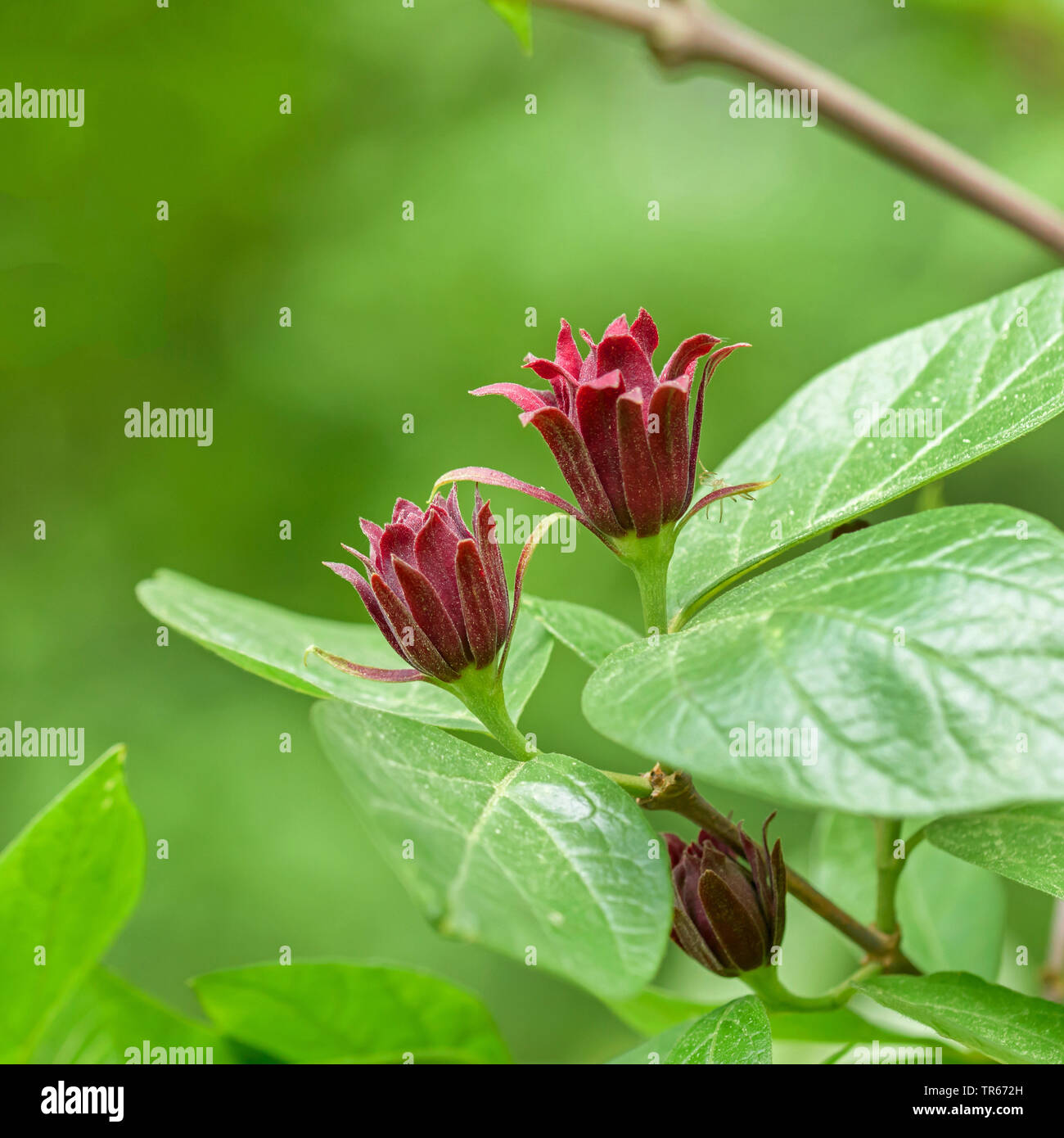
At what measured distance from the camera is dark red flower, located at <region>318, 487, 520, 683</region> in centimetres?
49

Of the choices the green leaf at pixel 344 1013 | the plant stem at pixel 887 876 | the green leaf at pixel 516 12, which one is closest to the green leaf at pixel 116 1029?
the green leaf at pixel 344 1013

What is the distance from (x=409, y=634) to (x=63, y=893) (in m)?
0.27

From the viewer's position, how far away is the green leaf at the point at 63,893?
588 mm

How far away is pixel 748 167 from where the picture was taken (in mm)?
2504

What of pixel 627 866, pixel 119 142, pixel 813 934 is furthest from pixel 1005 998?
pixel 119 142

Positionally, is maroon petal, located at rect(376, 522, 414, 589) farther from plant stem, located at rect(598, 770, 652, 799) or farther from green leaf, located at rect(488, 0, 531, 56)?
green leaf, located at rect(488, 0, 531, 56)

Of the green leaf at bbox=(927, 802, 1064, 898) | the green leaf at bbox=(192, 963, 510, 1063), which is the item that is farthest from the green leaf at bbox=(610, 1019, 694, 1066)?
the green leaf at bbox=(927, 802, 1064, 898)

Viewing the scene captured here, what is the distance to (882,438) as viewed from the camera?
594mm

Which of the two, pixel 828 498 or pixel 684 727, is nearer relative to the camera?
pixel 684 727

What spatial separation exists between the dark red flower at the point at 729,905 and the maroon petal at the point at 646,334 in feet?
0.84

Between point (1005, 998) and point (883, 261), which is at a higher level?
point (883, 261)

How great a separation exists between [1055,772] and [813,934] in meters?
0.97

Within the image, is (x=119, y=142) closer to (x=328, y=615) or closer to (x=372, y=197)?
(x=372, y=197)

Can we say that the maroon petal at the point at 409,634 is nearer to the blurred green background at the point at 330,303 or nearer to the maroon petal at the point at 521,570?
the maroon petal at the point at 521,570
